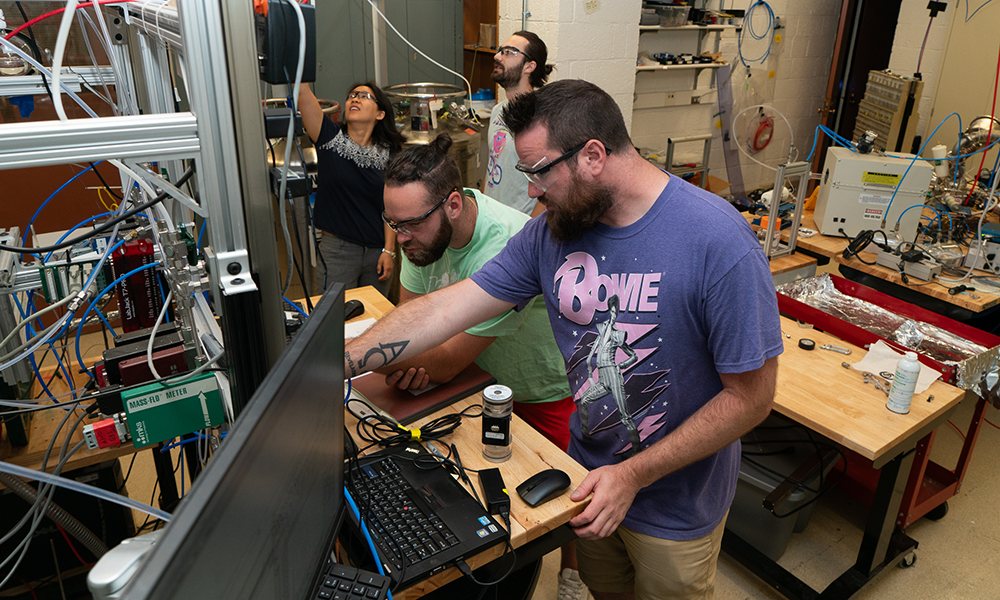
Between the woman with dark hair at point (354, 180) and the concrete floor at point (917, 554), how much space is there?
61.7 inches

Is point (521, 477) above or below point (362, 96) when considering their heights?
below

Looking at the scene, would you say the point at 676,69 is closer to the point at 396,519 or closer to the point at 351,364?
the point at 351,364

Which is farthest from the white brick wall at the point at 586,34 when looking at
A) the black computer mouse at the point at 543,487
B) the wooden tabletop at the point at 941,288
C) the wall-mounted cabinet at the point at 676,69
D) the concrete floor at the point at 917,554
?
the black computer mouse at the point at 543,487

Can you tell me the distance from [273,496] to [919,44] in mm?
5421

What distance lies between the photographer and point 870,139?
2.78 m

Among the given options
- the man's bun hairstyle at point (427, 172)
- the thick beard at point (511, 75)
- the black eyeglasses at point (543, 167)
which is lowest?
the man's bun hairstyle at point (427, 172)

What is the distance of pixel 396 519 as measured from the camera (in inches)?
43.8

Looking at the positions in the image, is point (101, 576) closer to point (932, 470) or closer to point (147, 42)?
point (147, 42)

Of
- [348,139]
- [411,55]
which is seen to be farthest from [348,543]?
[411,55]

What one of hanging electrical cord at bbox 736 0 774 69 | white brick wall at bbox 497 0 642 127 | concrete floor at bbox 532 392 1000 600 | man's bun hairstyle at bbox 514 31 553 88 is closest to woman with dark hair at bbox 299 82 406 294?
man's bun hairstyle at bbox 514 31 553 88

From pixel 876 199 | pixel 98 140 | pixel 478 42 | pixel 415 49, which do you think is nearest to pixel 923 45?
pixel 876 199

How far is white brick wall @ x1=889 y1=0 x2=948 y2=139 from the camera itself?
438cm

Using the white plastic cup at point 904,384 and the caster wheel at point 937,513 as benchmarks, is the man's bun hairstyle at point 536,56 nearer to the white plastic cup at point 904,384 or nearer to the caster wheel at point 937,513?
the white plastic cup at point 904,384

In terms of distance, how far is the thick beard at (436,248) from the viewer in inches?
68.1
